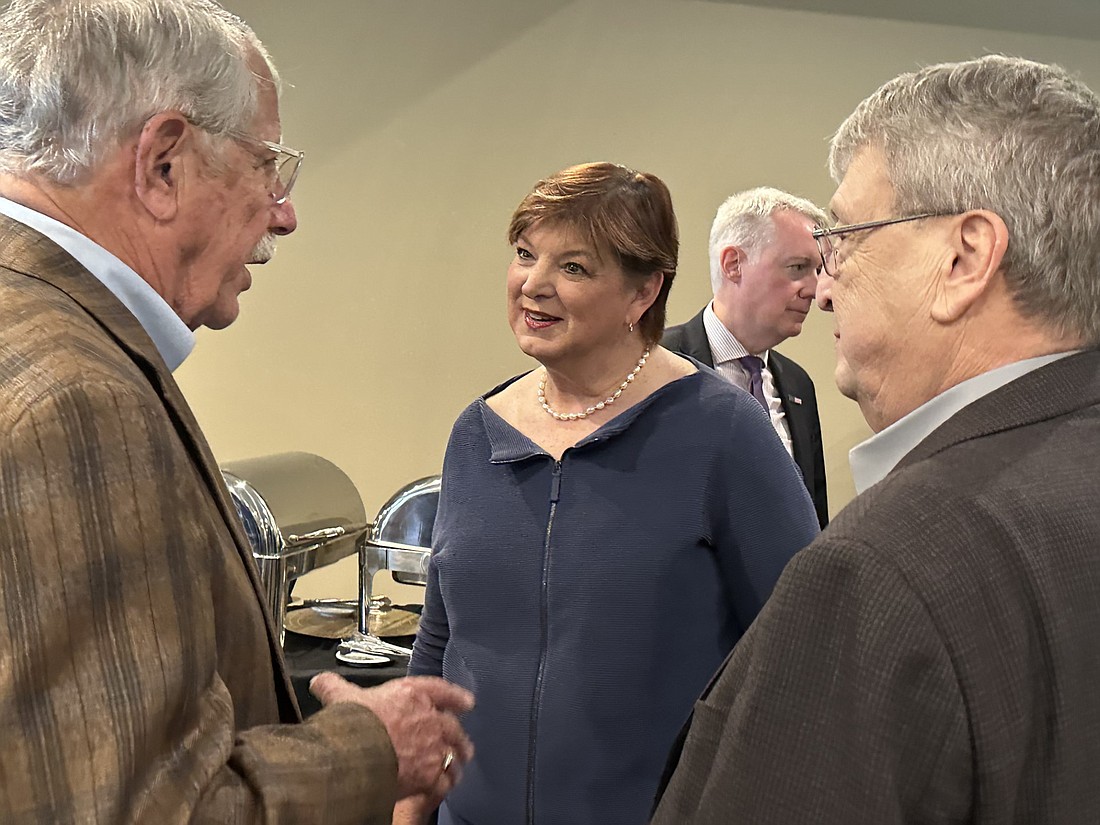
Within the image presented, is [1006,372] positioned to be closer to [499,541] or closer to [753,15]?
[499,541]

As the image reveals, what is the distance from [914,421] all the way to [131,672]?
2.17ft

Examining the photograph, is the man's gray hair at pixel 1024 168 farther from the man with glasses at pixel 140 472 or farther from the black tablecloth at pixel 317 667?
the black tablecloth at pixel 317 667

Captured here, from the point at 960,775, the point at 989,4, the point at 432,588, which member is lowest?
the point at 432,588

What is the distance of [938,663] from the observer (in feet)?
2.38

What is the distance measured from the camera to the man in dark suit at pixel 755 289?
3531 mm

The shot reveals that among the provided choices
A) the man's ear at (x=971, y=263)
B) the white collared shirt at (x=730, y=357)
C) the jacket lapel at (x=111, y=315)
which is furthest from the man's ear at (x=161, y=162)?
the white collared shirt at (x=730, y=357)

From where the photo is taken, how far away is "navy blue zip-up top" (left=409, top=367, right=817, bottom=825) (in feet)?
5.28

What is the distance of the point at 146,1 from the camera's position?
1103mm

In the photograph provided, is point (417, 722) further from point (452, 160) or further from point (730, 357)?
point (452, 160)

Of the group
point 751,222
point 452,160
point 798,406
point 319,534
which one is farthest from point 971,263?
point 452,160

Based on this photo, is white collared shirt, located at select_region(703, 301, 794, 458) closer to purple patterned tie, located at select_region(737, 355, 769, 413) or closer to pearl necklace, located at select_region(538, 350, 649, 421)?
purple patterned tie, located at select_region(737, 355, 769, 413)

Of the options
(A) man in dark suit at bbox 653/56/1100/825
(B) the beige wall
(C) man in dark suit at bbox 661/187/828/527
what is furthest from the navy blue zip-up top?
(B) the beige wall

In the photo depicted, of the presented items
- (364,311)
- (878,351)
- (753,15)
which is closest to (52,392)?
(878,351)

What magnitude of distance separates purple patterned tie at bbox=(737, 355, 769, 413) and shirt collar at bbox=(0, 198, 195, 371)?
2702 mm
